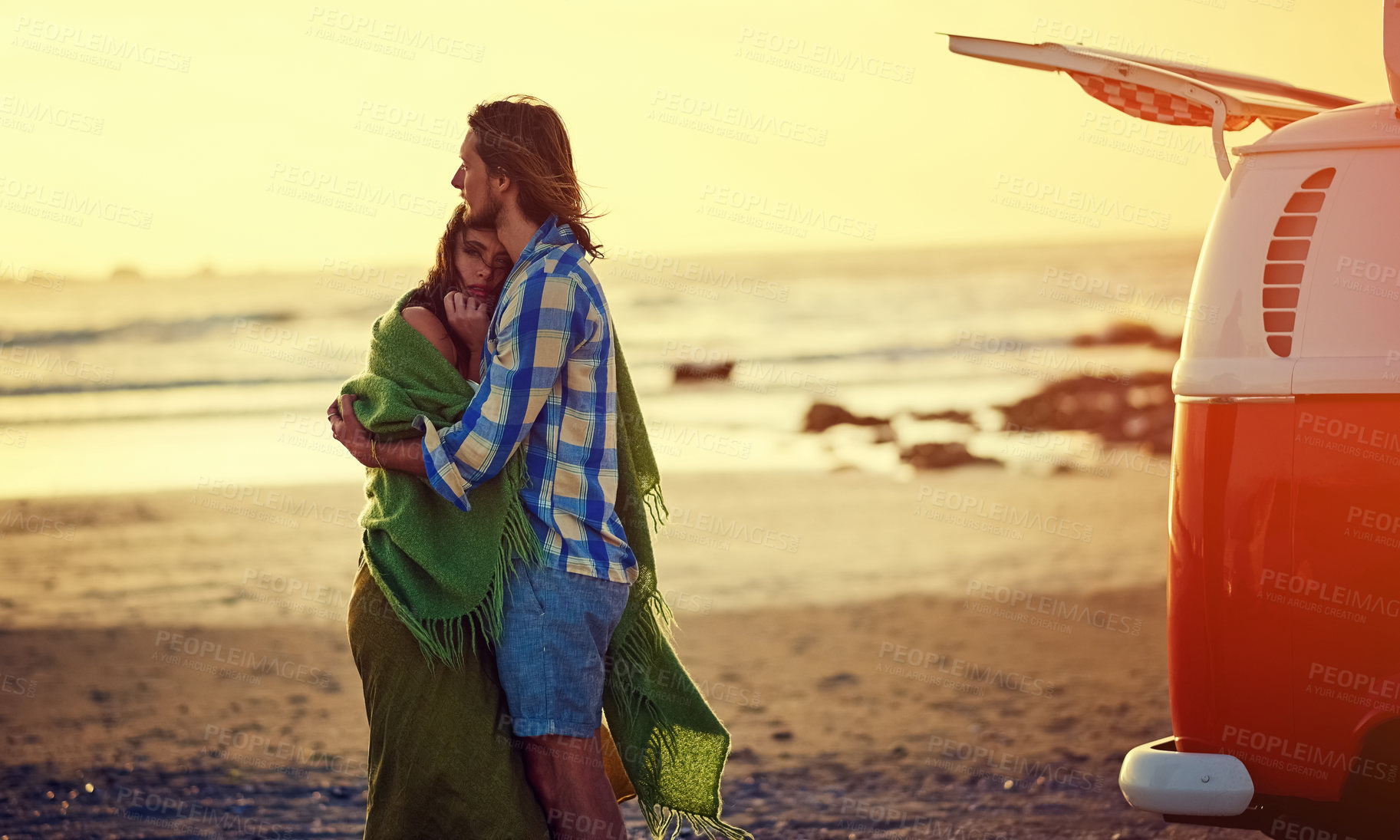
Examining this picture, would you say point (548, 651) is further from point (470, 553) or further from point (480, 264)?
point (480, 264)

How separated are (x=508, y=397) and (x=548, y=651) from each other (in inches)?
24.2

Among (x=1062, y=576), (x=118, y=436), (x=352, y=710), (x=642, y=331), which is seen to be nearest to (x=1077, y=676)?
(x=1062, y=576)

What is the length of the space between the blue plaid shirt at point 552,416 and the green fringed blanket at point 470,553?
7 centimetres

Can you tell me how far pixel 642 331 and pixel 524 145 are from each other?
22077 mm

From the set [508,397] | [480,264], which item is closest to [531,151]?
[480,264]

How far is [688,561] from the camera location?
873 cm

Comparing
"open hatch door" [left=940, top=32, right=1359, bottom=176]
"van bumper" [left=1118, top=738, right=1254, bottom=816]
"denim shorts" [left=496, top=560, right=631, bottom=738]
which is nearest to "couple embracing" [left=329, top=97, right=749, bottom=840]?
"denim shorts" [left=496, top=560, right=631, bottom=738]

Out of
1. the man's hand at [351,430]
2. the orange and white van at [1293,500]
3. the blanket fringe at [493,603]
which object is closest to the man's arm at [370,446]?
the man's hand at [351,430]

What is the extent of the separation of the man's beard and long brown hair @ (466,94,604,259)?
0.06 m

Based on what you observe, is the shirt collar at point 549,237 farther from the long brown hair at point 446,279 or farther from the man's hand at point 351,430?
the man's hand at point 351,430

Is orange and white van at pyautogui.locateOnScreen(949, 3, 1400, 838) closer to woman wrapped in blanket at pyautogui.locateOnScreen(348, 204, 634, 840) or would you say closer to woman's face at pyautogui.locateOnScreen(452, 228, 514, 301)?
woman wrapped in blanket at pyautogui.locateOnScreen(348, 204, 634, 840)

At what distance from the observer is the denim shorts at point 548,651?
10.3 ft

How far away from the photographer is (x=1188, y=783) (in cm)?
343

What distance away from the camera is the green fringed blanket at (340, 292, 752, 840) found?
3131 mm
